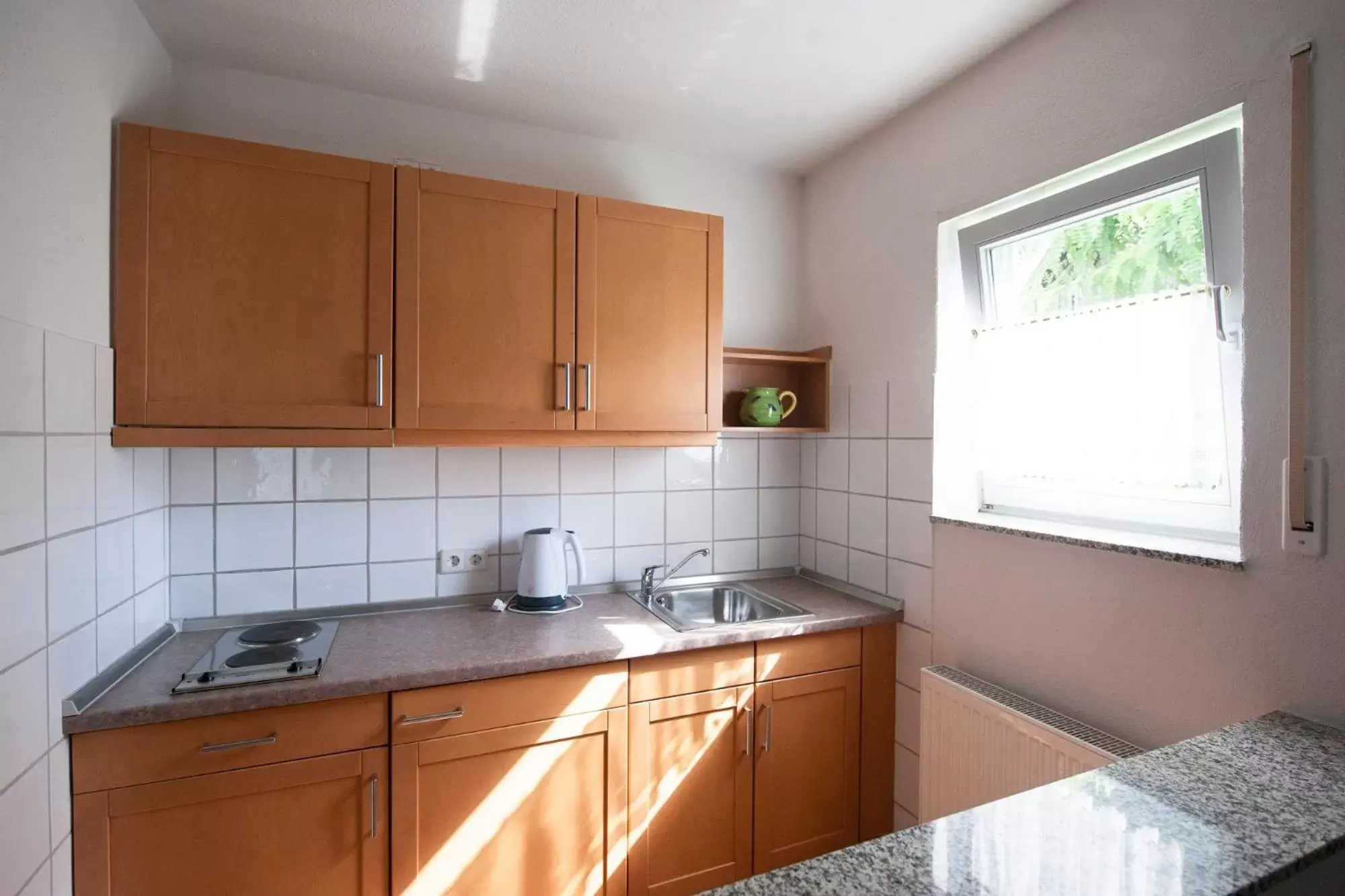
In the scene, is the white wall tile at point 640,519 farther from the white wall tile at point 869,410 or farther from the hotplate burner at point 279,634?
the hotplate burner at point 279,634

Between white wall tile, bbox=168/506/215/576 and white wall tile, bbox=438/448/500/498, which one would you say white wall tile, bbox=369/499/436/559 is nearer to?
white wall tile, bbox=438/448/500/498

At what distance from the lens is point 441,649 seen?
1.62m

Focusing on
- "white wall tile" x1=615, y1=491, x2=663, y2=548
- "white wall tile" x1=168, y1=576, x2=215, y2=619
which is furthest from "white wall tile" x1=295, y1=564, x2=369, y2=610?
"white wall tile" x1=615, y1=491, x2=663, y2=548

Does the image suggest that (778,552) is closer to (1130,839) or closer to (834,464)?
(834,464)

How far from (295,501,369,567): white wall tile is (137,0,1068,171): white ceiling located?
1238mm

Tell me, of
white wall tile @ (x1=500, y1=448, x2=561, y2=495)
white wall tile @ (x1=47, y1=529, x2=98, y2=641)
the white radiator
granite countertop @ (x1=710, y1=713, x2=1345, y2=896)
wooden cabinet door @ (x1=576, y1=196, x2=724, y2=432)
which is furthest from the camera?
white wall tile @ (x1=500, y1=448, x2=561, y2=495)

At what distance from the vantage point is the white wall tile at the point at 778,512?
2.49m

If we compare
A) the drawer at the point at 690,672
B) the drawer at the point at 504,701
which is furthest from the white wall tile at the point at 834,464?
the drawer at the point at 504,701

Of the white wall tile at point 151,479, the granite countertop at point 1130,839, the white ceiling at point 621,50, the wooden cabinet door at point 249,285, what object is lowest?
the granite countertop at point 1130,839

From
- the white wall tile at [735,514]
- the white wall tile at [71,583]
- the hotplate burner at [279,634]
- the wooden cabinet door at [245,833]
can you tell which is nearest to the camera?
the white wall tile at [71,583]

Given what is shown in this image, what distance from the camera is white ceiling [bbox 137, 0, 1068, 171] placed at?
5.00 ft

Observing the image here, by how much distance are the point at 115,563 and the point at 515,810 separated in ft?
3.51

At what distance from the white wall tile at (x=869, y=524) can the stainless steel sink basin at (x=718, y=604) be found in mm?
349

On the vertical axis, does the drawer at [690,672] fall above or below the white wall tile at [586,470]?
below
